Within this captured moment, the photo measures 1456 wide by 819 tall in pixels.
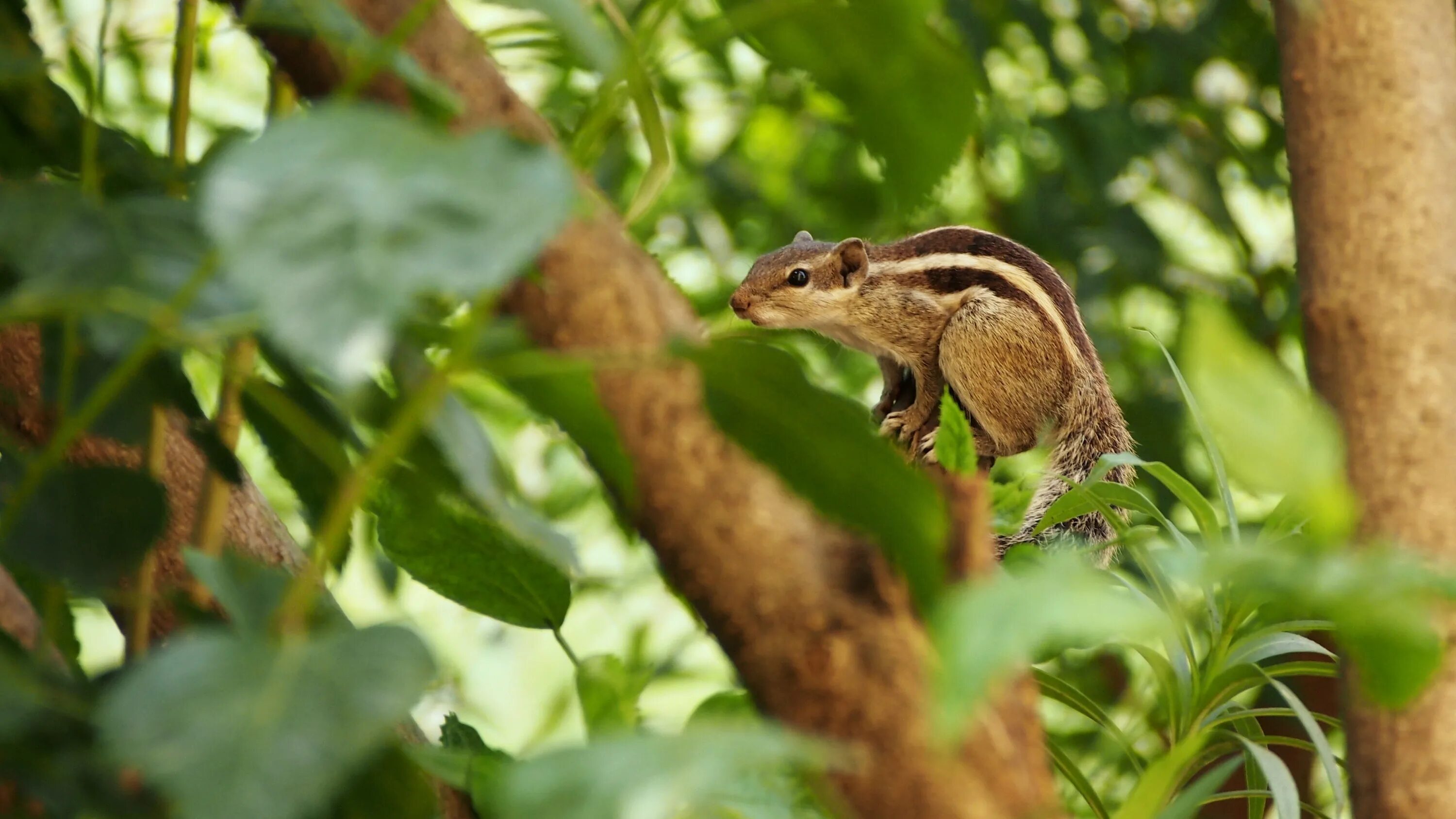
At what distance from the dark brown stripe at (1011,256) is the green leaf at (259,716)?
1103 millimetres

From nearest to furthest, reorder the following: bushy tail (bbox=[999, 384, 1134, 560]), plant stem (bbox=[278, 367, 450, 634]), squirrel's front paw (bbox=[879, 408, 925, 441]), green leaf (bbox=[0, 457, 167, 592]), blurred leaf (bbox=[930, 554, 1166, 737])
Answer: blurred leaf (bbox=[930, 554, 1166, 737]), plant stem (bbox=[278, 367, 450, 634]), green leaf (bbox=[0, 457, 167, 592]), bushy tail (bbox=[999, 384, 1134, 560]), squirrel's front paw (bbox=[879, 408, 925, 441])

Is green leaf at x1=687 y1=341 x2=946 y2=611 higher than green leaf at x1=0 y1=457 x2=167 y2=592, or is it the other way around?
green leaf at x1=687 y1=341 x2=946 y2=611

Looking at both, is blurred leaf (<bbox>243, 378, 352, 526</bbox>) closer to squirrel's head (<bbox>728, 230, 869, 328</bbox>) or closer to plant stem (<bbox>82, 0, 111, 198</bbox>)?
plant stem (<bbox>82, 0, 111, 198</bbox>)

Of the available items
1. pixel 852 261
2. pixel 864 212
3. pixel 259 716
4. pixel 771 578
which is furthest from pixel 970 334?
pixel 259 716

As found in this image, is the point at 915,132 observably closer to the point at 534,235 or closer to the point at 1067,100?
the point at 534,235

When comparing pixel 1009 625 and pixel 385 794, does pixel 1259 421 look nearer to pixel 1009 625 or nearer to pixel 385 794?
pixel 1009 625

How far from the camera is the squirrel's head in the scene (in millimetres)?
1932

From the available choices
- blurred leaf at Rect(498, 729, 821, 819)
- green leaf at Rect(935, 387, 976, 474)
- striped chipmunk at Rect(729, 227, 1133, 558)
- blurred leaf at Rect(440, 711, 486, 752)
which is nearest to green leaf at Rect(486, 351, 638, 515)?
blurred leaf at Rect(498, 729, 821, 819)

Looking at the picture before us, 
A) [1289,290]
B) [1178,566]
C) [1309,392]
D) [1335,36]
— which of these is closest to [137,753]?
[1178,566]

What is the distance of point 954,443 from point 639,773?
357 millimetres

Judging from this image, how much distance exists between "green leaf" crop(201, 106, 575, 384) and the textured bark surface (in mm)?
508

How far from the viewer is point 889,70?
480mm

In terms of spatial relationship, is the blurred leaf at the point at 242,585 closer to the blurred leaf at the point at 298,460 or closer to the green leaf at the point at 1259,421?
the blurred leaf at the point at 298,460

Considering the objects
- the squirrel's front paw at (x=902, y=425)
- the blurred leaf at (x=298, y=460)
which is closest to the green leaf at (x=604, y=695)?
the blurred leaf at (x=298, y=460)
